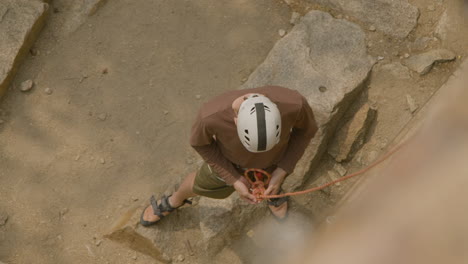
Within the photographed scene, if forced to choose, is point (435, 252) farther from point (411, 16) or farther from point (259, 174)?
point (411, 16)

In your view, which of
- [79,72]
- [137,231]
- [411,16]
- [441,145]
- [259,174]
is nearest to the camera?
[441,145]

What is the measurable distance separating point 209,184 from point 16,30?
2.98m

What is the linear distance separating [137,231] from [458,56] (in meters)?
3.24

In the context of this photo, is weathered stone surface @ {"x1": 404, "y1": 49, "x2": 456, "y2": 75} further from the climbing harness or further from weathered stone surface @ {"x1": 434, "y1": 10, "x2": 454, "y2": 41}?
the climbing harness

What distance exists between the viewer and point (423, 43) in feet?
14.0

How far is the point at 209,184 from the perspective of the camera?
3.12 meters

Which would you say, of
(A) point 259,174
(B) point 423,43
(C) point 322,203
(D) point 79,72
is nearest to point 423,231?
(A) point 259,174

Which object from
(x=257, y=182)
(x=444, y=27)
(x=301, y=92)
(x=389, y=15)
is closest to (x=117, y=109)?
(x=301, y=92)

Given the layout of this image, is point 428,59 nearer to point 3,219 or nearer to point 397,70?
point 397,70

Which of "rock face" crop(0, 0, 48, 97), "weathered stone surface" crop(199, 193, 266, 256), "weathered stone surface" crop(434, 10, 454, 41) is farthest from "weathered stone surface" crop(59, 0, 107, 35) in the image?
"weathered stone surface" crop(434, 10, 454, 41)

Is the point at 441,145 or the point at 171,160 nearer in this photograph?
the point at 441,145

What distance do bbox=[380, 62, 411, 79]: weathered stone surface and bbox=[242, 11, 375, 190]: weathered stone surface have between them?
14 centimetres

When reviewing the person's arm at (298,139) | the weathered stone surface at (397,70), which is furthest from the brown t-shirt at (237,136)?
the weathered stone surface at (397,70)

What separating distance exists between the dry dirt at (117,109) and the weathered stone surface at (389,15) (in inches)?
5.3
